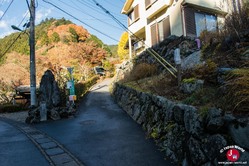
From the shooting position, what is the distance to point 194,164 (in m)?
3.49

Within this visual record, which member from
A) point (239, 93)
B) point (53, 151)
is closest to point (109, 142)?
point (53, 151)

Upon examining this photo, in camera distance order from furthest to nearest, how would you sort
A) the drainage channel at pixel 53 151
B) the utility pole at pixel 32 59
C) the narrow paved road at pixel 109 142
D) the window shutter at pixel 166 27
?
the window shutter at pixel 166 27, the utility pole at pixel 32 59, the drainage channel at pixel 53 151, the narrow paved road at pixel 109 142

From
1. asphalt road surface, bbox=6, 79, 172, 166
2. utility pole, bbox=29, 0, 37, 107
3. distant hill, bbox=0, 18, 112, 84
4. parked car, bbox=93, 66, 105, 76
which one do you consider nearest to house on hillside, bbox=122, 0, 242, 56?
utility pole, bbox=29, 0, 37, 107

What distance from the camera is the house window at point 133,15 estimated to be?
68.7ft

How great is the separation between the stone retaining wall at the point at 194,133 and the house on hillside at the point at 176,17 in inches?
325

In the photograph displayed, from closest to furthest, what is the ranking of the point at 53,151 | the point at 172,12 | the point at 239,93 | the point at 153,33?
the point at 239,93
the point at 53,151
the point at 172,12
the point at 153,33

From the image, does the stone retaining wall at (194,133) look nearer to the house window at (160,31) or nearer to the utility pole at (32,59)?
the utility pole at (32,59)

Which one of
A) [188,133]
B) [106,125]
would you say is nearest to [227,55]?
[188,133]

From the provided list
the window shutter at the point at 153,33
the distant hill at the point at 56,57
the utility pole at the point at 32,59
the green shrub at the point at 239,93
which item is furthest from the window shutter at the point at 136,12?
the green shrub at the point at 239,93

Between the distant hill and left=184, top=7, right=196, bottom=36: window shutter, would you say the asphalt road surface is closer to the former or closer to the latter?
left=184, top=7, right=196, bottom=36: window shutter

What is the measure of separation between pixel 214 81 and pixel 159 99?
147 cm

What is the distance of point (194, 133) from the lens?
11.9 ft

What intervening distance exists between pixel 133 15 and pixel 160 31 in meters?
5.43

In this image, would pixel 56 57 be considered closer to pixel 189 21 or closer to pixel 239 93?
pixel 189 21
